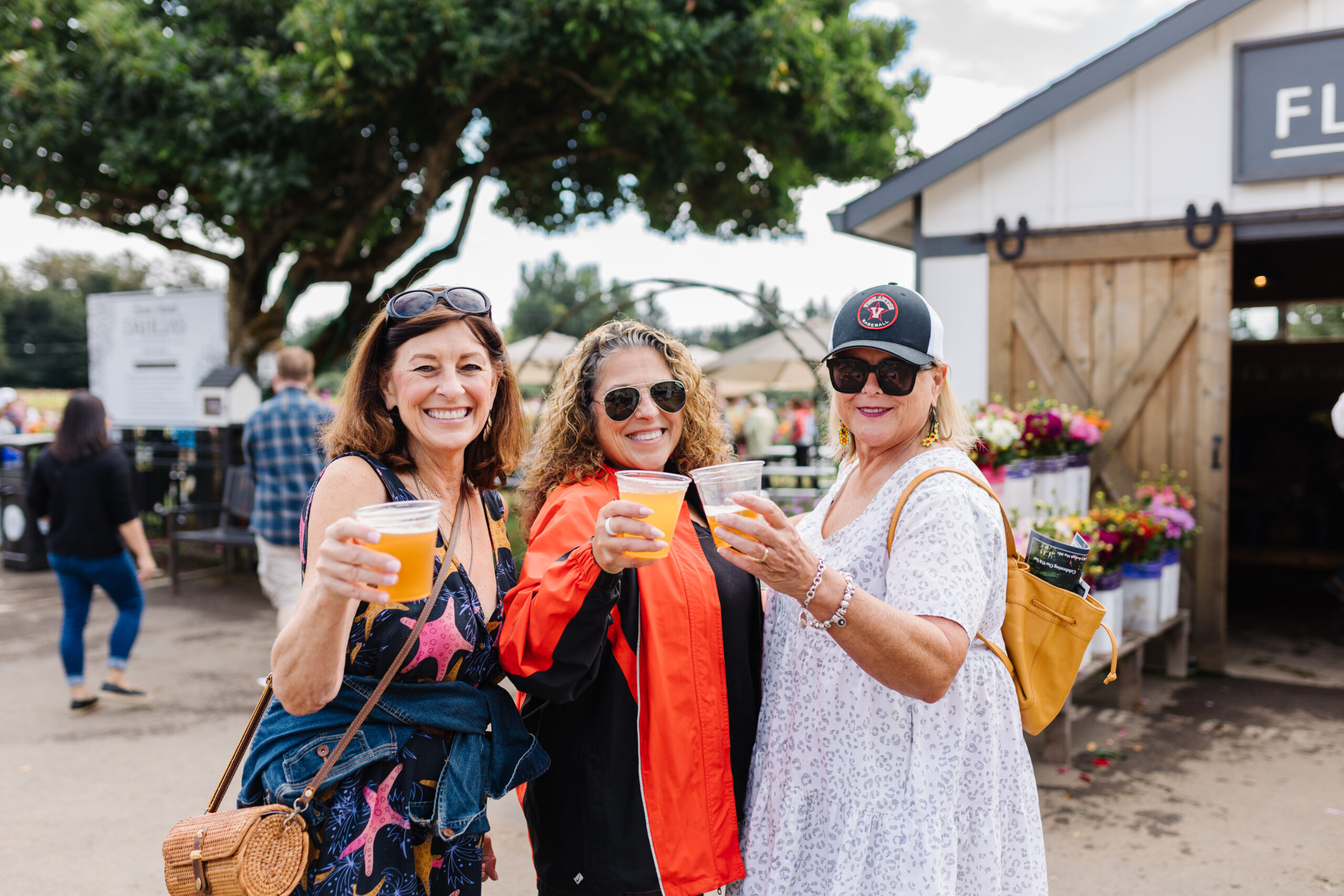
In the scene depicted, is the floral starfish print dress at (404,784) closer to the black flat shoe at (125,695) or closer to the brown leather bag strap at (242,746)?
the brown leather bag strap at (242,746)

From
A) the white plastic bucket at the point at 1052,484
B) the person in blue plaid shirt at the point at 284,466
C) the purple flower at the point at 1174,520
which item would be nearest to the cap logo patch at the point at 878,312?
the white plastic bucket at the point at 1052,484

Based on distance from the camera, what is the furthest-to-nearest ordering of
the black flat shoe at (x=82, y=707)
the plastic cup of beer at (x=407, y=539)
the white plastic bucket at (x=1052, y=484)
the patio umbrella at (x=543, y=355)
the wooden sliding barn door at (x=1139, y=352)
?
the patio umbrella at (x=543, y=355), the wooden sliding barn door at (x=1139, y=352), the black flat shoe at (x=82, y=707), the white plastic bucket at (x=1052, y=484), the plastic cup of beer at (x=407, y=539)

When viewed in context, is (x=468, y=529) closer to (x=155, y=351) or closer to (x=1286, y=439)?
(x=155, y=351)

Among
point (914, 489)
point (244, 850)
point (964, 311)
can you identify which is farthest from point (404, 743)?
point (964, 311)

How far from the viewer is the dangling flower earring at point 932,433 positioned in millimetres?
1834

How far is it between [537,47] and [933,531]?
25.0 ft

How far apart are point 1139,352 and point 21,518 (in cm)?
1115

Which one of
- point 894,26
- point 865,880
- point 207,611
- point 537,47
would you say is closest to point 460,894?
point 865,880

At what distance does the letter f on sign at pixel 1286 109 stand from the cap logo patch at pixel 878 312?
5.32 m

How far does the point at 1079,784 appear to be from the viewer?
4.27 meters

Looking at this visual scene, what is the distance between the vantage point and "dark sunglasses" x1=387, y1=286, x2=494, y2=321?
1.80 m

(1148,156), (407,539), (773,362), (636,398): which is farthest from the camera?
(773,362)

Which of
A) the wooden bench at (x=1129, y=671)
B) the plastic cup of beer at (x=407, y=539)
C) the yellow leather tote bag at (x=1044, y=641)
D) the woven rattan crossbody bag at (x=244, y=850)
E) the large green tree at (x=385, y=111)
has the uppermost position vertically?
the large green tree at (x=385, y=111)

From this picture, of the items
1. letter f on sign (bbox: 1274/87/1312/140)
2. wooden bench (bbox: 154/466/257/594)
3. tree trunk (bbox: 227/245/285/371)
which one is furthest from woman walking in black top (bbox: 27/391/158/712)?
letter f on sign (bbox: 1274/87/1312/140)
